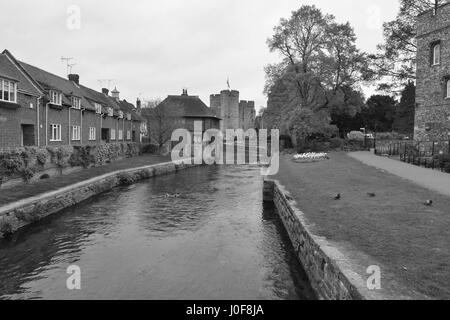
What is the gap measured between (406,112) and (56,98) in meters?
57.1

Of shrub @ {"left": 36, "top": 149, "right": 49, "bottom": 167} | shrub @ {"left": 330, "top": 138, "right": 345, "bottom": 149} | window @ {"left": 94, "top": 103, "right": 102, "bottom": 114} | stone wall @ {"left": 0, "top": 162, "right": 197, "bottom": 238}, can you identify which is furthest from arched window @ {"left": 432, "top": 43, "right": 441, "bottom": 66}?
window @ {"left": 94, "top": 103, "right": 102, "bottom": 114}

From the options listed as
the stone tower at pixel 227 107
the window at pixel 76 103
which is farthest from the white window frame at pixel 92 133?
the stone tower at pixel 227 107

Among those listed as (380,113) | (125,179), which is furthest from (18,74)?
(380,113)

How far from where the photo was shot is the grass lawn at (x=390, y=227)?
679 centimetres

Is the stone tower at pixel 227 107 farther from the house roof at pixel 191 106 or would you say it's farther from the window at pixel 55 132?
the window at pixel 55 132

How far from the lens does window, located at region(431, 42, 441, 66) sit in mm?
25672

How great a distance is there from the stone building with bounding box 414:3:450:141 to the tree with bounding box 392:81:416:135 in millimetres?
36420

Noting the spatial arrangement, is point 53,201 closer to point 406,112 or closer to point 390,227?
point 390,227

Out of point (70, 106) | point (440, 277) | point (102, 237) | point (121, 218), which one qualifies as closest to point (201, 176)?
point (70, 106)

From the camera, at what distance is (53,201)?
60.0 ft

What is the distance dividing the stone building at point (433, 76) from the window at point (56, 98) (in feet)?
98.6

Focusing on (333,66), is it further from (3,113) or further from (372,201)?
(3,113)

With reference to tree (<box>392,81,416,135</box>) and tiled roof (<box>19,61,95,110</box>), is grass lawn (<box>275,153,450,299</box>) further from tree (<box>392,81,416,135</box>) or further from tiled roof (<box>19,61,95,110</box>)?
tree (<box>392,81,416,135</box>)

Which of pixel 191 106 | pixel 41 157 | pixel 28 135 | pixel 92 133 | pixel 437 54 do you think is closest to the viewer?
pixel 41 157
